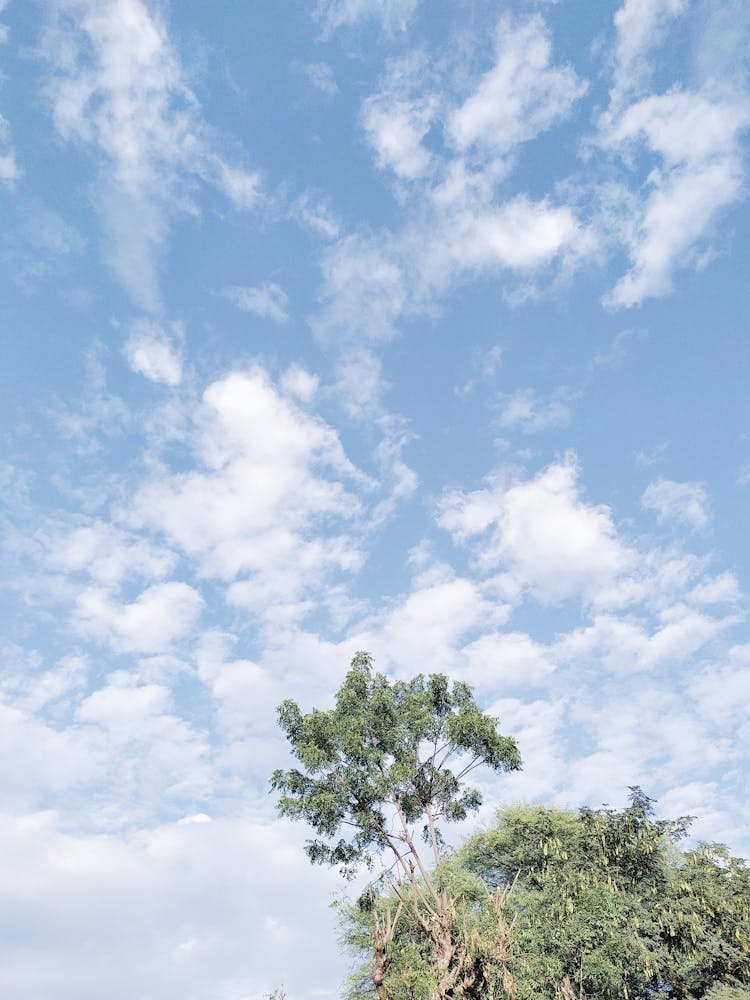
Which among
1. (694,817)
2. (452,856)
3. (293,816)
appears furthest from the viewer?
(452,856)

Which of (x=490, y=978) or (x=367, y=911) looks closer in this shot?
(x=490, y=978)

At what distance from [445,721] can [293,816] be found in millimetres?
6784

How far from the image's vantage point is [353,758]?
987 inches

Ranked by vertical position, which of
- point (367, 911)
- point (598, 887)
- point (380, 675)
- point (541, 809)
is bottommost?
point (598, 887)

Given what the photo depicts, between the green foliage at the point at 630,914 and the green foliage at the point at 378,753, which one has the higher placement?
the green foliage at the point at 378,753

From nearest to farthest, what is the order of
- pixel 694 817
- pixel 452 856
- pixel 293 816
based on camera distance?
pixel 293 816
pixel 694 817
pixel 452 856

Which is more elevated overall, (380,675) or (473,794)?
(380,675)

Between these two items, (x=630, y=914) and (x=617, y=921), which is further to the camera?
(x=630, y=914)

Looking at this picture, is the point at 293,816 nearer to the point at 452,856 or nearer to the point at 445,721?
the point at 445,721

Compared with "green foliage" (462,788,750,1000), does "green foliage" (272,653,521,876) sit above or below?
above

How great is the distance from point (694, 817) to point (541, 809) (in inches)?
383

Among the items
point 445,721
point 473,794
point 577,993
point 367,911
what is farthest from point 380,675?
point 577,993

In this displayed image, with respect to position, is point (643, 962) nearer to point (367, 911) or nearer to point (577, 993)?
point (577, 993)

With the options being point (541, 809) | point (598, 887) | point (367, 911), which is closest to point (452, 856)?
point (541, 809)
